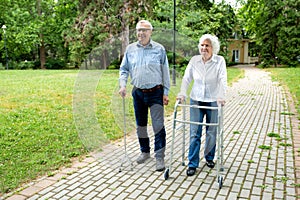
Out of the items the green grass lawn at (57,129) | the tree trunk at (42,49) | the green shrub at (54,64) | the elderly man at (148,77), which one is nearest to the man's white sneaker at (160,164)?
the elderly man at (148,77)

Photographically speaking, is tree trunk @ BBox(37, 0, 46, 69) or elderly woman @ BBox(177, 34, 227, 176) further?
tree trunk @ BBox(37, 0, 46, 69)

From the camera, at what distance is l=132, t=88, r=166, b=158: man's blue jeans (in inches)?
150

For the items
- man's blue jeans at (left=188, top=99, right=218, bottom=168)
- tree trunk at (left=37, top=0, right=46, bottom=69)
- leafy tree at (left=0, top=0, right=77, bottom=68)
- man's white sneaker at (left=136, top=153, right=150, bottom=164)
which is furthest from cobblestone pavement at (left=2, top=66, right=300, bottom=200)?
tree trunk at (left=37, top=0, right=46, bottom=69)

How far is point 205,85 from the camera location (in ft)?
11.5

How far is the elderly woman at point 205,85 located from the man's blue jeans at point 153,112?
0.30 m

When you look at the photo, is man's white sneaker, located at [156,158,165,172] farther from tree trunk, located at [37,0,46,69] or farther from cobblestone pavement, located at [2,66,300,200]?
tree trunk, located at [37,0,46,69]

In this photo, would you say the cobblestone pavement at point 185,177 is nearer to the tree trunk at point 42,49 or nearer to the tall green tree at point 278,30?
the tall green tree at point 278,30

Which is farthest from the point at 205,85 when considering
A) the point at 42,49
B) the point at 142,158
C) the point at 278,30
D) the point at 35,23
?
the point at 42,49

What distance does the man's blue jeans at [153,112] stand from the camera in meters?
3.80

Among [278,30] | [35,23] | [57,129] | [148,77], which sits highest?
[35,23]

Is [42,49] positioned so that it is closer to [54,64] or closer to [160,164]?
[54,64]

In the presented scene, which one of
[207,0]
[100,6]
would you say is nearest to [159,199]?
[100,6]

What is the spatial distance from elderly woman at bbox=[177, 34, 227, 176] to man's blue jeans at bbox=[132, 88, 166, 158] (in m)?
0.30

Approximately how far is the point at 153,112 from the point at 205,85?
0.74 m
